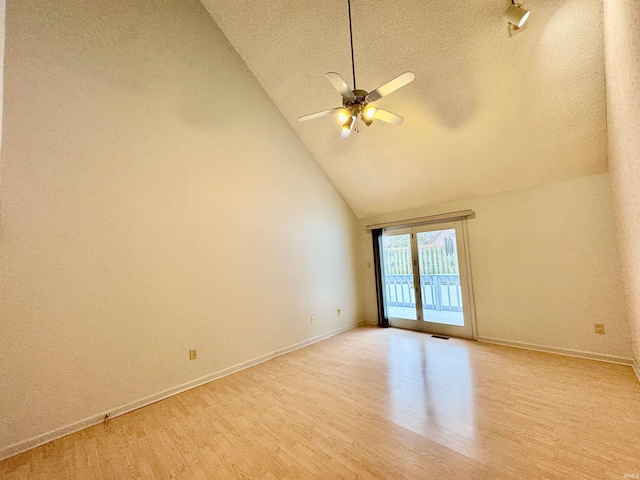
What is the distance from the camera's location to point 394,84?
1.97 metres

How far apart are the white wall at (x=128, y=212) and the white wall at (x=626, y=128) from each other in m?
3.42

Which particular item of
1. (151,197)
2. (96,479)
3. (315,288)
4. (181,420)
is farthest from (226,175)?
(96,479)

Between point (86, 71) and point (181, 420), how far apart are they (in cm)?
323

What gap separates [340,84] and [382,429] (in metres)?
2.64

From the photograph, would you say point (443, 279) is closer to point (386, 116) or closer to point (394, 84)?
point (386, 116)

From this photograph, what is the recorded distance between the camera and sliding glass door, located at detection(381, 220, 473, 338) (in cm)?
407

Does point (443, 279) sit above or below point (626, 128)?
below

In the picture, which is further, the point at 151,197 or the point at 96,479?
the point at 151,197

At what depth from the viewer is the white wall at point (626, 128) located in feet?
4.87

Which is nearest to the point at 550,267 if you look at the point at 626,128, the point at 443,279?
the point at 443,279

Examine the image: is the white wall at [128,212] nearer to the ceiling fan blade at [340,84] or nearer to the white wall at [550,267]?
the ceiling fan blade at [340,84]

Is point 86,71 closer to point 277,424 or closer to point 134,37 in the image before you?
point 134,37

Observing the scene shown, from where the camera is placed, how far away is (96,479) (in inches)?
63.9

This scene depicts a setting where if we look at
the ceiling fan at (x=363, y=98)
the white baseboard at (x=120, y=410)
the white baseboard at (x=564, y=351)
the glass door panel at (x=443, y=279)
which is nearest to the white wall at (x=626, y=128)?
the white baseboard at (x=564, y=351)
